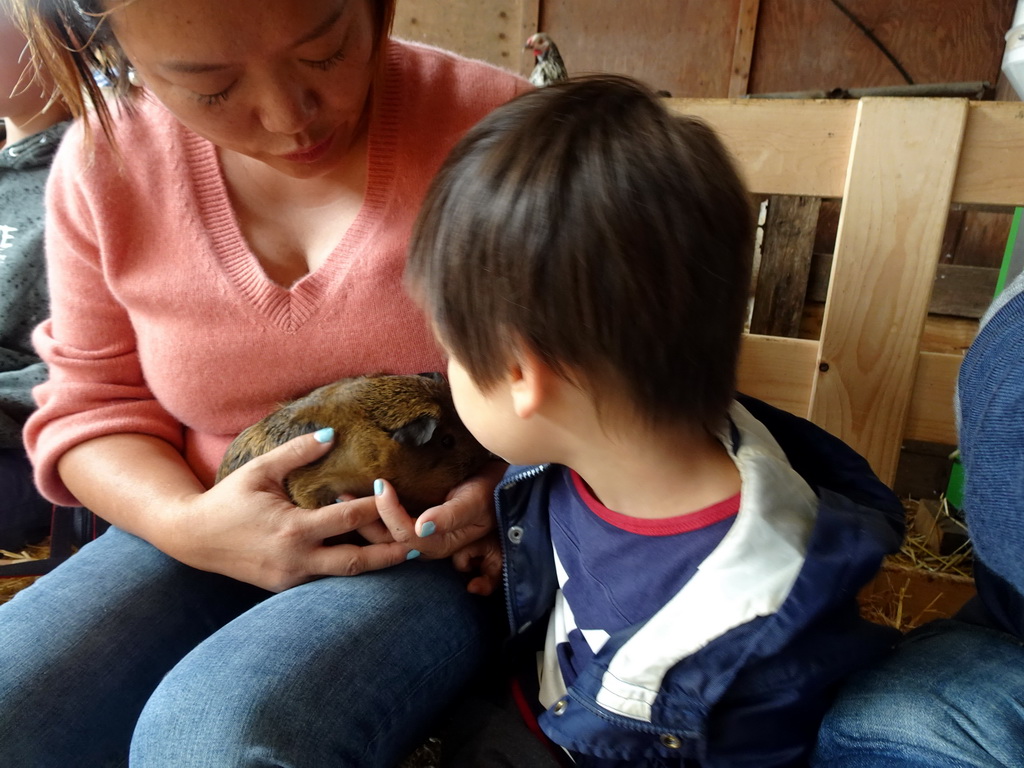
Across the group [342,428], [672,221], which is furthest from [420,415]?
[672,221]

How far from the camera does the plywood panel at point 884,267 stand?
1.36m

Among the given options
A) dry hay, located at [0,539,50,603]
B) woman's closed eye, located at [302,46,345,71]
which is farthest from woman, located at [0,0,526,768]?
dry hay, located at [0,539,50,603]

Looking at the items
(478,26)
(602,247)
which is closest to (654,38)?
(478,26)

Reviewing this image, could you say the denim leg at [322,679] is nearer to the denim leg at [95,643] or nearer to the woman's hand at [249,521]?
the woman's hand at [249,521]

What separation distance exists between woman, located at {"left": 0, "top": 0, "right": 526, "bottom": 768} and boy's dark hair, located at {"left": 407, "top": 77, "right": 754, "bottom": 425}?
340 mm

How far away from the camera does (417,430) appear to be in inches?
48.9

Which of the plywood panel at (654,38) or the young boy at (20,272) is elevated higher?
the plywood panel at (654,38)

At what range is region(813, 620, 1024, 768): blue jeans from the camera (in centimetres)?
81

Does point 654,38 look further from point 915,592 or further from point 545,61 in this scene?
point 915,592

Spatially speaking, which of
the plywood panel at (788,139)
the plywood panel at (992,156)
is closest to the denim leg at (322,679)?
the plywood panel at (788,139)

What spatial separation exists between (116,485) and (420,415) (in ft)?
1.72

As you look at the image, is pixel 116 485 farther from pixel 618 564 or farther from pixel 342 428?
pixel 618 564

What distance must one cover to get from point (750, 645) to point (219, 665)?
677mm

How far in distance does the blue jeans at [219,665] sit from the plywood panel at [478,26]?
370cm
